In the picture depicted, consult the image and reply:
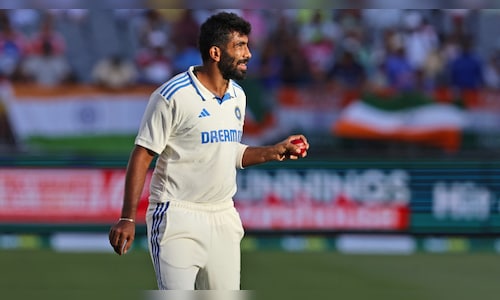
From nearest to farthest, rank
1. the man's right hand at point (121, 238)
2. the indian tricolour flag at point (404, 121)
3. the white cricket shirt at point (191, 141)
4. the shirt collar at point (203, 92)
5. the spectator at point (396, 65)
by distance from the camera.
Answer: the man's right hand at point (121, 238), the white cricket shirt at point (191, 141), the shirt collar at point (203, 92), the indian tricolour flag at point (404, 121), the spectator at point (396, 65)

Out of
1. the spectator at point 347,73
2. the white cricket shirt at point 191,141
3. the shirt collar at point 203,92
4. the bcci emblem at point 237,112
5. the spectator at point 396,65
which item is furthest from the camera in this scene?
the spectator at point 396,65

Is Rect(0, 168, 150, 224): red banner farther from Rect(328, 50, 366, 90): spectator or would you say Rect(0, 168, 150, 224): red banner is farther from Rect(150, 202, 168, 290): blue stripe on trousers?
Rect(150, 202, 168, 290): blue stripe on trousers

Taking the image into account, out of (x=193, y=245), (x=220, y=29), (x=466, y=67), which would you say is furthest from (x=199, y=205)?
→ (x=466, y=67)

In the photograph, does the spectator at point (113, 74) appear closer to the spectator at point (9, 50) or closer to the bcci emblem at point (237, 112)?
the spectator at point (9, 50)

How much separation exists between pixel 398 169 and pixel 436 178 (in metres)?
0.44

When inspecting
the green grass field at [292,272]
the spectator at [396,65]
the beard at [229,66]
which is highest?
the spectator at [396,65]

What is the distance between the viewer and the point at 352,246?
41.1 ft

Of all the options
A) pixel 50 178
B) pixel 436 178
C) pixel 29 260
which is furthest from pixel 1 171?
pixel 436 178

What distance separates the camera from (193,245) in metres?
6.24

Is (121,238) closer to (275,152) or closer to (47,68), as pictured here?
(275,152)

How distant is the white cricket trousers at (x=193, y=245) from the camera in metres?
6.20

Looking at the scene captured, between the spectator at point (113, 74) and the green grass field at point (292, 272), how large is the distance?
2.09 metres

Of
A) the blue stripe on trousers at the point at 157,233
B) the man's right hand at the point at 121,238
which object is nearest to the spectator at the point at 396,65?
the blue stripe on trousers at the point at 157,233

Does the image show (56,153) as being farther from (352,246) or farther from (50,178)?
(352,246)
